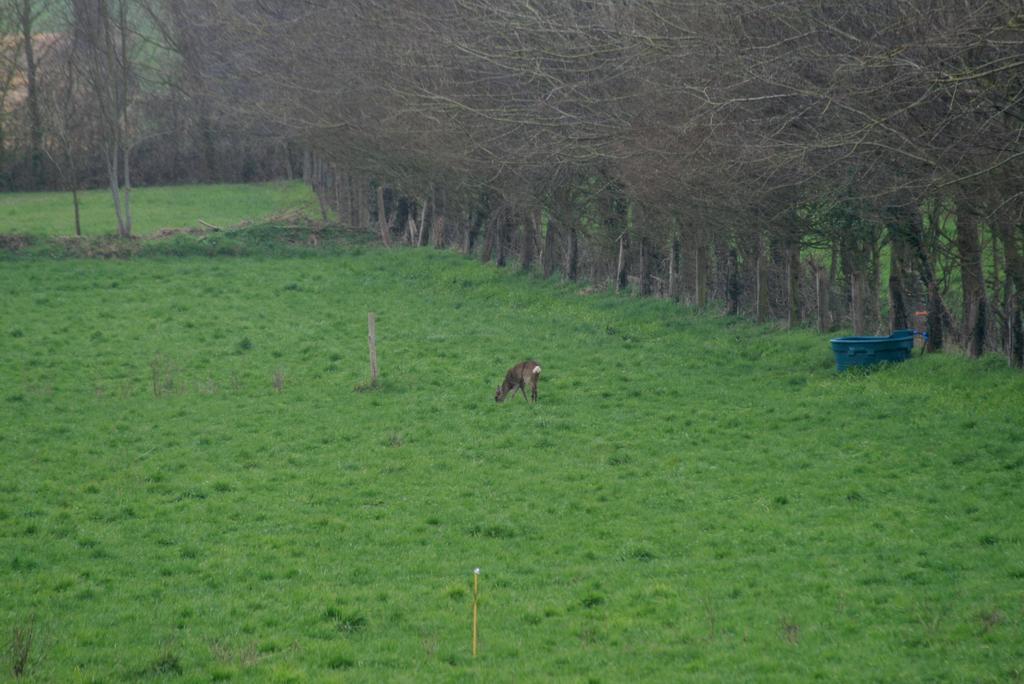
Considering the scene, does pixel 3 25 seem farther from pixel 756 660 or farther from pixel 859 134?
pixel 756 660

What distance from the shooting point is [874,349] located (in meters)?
17.7

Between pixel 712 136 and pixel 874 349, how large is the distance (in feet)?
15.7

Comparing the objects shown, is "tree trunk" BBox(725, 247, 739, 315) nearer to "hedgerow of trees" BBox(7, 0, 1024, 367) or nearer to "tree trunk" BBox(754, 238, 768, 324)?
"hedgerow of trees" BBox(7, 0, 1024, 367)

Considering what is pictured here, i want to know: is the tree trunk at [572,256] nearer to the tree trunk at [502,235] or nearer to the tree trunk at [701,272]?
the tree trunk at [502,235]

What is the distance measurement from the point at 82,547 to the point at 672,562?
5.58 m

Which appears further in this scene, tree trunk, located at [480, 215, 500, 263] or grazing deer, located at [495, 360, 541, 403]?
tree trunk, located at [480, 215, 500, 263]

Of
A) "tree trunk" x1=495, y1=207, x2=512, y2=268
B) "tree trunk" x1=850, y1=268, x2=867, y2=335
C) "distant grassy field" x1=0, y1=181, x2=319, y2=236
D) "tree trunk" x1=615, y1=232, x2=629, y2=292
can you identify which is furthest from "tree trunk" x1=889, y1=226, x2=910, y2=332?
"distant grassy field" x1=0, y1=181, x2=319, y2=236

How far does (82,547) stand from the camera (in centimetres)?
1091

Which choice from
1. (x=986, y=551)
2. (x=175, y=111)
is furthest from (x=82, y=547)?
(x=175, y=111)

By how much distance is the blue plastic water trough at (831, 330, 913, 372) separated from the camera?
17.7 meters

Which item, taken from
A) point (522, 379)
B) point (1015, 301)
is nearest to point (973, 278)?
point (1015, 301)

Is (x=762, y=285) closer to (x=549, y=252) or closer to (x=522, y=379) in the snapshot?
(x=522, y=379)

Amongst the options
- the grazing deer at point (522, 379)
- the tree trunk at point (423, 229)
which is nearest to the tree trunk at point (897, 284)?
the grazing deer at point (522, 379)

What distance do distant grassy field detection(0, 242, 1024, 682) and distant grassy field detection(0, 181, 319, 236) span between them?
2412 cm
